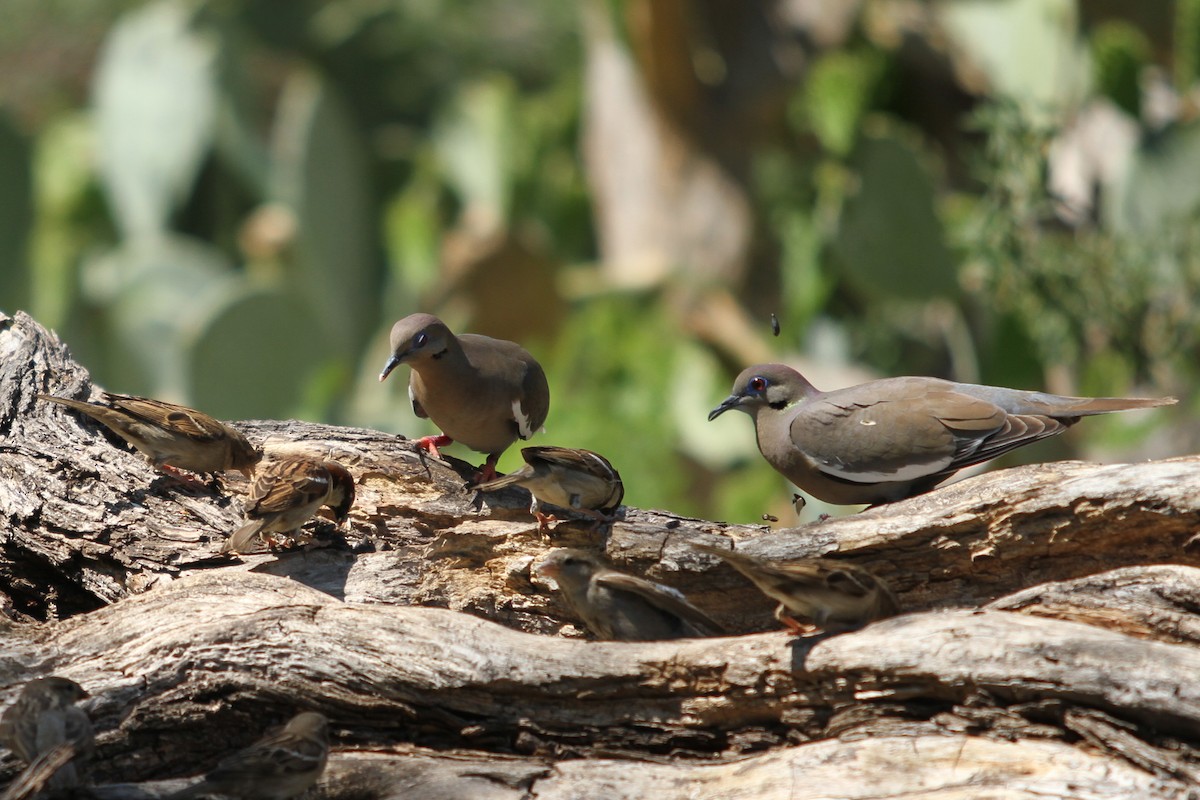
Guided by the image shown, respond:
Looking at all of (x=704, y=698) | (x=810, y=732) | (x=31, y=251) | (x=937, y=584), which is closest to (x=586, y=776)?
(x=704, y=698)

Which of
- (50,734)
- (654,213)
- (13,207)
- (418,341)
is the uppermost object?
(654,213)

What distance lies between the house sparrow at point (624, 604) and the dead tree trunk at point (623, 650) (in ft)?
0.69

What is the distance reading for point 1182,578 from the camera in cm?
421

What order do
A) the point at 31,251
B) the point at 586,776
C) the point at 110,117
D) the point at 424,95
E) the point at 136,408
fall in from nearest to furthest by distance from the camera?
the point at 586,776
the point at 136,408
the point at 31,251
the point at 110,117
the point at 424,95

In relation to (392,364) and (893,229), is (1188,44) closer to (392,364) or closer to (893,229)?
(893,229)

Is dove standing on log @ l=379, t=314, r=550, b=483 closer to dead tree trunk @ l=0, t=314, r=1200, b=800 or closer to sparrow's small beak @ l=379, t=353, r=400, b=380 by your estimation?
sparrow's small beak @ l=379, t=353, r=400, b=380

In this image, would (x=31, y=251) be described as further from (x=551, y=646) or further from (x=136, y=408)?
(x=551, y=646)

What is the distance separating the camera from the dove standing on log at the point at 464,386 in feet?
18.3

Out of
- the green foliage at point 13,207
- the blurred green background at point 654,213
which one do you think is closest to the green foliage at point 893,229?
the blurred green background at point 654,213

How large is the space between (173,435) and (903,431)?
2.79 m

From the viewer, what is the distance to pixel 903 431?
5.16 m

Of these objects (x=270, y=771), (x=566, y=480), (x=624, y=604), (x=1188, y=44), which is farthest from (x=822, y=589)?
(x=1188, y=44)

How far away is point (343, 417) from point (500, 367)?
803 cm

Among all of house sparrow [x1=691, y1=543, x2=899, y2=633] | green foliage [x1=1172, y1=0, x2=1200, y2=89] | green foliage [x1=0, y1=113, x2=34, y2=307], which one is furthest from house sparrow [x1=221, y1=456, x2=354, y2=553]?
green foliage [x1=1172, y1=0, x2=1200, y2=89]
